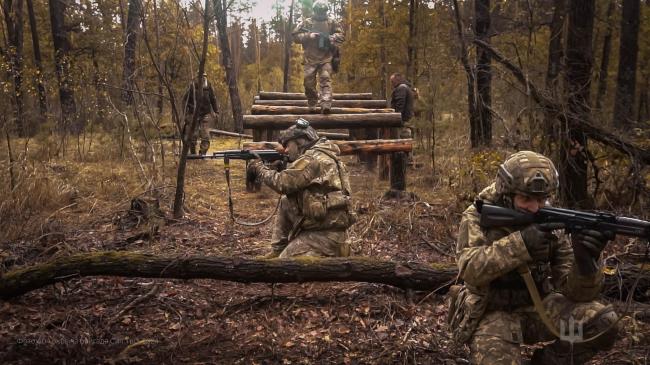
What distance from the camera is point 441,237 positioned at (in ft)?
20.6

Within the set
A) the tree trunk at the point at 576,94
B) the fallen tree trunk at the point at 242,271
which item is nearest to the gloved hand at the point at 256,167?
the fallen tree trunk at the point at 242,271

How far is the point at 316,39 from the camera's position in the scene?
9164mm

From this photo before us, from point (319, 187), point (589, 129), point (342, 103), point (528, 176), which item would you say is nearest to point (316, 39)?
point (342, 103)

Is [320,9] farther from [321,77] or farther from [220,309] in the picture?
[220,309]

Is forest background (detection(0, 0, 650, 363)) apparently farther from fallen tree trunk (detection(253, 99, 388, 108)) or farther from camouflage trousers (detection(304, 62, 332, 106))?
camouflage trousers (detection(304, 62, 332, 106))

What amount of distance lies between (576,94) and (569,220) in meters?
4.13

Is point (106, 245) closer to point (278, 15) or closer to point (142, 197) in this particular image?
point (142, 197)

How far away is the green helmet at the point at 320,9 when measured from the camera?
9094 millimetres

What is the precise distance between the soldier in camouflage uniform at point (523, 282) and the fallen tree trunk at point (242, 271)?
1028mm

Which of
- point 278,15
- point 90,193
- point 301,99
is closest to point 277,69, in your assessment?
point 278,15

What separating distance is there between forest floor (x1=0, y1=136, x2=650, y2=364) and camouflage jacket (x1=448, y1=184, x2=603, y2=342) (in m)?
0.72

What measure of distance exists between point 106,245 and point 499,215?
475 cm

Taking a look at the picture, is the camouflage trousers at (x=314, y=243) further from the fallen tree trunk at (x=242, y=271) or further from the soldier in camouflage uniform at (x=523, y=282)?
the soldier in camouflage uniform at (x=523, y=282)

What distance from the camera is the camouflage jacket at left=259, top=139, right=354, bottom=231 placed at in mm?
4879
